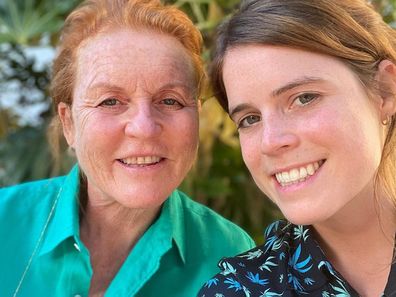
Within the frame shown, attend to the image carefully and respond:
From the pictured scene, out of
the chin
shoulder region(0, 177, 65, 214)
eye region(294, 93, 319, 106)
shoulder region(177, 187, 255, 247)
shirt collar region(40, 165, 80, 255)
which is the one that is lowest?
shoulder region(177, 187, 255, 247)

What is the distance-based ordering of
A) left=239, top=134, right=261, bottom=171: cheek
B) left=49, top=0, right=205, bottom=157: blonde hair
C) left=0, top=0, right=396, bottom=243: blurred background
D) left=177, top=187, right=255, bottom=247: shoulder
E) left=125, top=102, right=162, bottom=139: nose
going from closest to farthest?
left=239, top=134, right=261, bottom=171: cheek < left=125, top=102, right=162, bottom=139: nose < left=49, top=0, right=205, bottom=157: blonde hair < left=177, top=187, right=255, bottom=247: shoulder < left=0, top=0, right=396, bottom=243: blurred background

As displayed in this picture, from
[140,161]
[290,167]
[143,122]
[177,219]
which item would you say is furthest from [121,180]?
[290,167]

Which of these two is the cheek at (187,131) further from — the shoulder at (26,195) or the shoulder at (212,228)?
the shoulder at (26,195)

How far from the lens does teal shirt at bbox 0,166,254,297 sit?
2.34 meters

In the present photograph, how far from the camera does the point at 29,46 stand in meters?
4.84

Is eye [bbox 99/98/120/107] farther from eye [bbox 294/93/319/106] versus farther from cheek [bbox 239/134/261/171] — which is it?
eye [bbox 294/93/319/106]

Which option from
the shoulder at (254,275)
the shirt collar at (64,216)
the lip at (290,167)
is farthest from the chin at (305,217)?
the shirt collar at (64,216)

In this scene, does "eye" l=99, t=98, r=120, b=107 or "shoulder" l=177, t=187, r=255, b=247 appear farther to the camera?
"shoulder" l=177, t=187, r=255, b=247

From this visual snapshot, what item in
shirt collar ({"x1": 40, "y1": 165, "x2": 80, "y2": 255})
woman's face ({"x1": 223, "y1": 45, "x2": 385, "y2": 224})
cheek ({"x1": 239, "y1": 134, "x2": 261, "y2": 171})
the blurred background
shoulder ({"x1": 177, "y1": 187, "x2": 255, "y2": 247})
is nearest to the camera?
woman's face ({"x1": 223, "y1": 45, "x2": 385, "y2": 224})

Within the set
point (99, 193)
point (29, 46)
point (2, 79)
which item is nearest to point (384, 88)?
point (99, 193)

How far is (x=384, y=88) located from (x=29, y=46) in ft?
11.3

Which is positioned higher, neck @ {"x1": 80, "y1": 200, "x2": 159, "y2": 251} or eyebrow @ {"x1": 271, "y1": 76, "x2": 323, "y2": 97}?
eyebrow @ {"x1": 271, "y1": 76, "x2": 323, "y2": 97}

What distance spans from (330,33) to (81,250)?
3.70ft

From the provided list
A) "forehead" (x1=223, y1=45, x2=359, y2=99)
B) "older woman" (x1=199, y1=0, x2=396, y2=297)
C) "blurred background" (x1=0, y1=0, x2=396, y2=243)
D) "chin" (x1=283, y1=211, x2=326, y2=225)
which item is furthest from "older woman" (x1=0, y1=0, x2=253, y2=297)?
"blurred background" (x1=0, y1=0, x2=396, y2=243)
